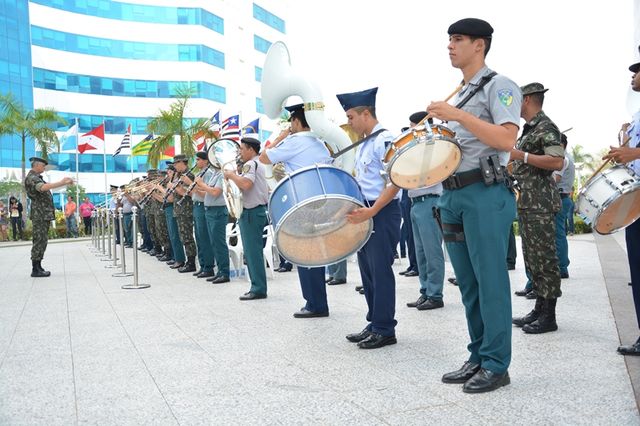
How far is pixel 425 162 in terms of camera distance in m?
3.53

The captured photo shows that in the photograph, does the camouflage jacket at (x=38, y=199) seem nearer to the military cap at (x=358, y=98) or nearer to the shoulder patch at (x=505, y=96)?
the military cap at (x=358, y=98)

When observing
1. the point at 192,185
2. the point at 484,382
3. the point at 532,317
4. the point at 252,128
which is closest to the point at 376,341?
the point at 484,382

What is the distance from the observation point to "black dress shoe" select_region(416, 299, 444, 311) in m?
6.31

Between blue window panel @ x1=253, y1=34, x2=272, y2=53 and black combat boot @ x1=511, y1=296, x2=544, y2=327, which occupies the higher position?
blue window panel @ x1=253, y1=34, x2=272, y2=53

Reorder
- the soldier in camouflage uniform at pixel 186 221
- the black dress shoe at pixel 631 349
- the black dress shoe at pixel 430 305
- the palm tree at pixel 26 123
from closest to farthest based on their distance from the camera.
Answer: the black dress shoe at pixel 631 349 < the black dress shoe at pixel 430 305 < the soldier in camouflage uniform at pixel 186 221 < the palm tree at pixel 26 123

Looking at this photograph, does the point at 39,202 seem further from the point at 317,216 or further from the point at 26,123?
the point at 26,123

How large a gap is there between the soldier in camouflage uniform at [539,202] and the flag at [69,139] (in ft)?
93.1

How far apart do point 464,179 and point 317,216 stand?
120cm

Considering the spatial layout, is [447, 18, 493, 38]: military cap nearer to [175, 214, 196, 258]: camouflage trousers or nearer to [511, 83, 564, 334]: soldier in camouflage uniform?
[511, 83, 564, 334]: soldier in camouflage uniform

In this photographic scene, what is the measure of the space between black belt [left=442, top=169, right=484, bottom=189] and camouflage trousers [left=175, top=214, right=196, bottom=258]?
8213mm

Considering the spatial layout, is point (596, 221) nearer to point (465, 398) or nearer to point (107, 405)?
point (465, 398)

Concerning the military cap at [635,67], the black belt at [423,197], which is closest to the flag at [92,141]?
the black belt at [423,197]

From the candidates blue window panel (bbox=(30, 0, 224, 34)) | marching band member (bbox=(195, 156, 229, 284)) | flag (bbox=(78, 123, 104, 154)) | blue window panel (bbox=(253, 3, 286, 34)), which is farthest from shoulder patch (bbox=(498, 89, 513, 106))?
blue window panel (bbox=(253, 3, 286, 34))

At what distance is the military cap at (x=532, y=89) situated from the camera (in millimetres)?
5242
